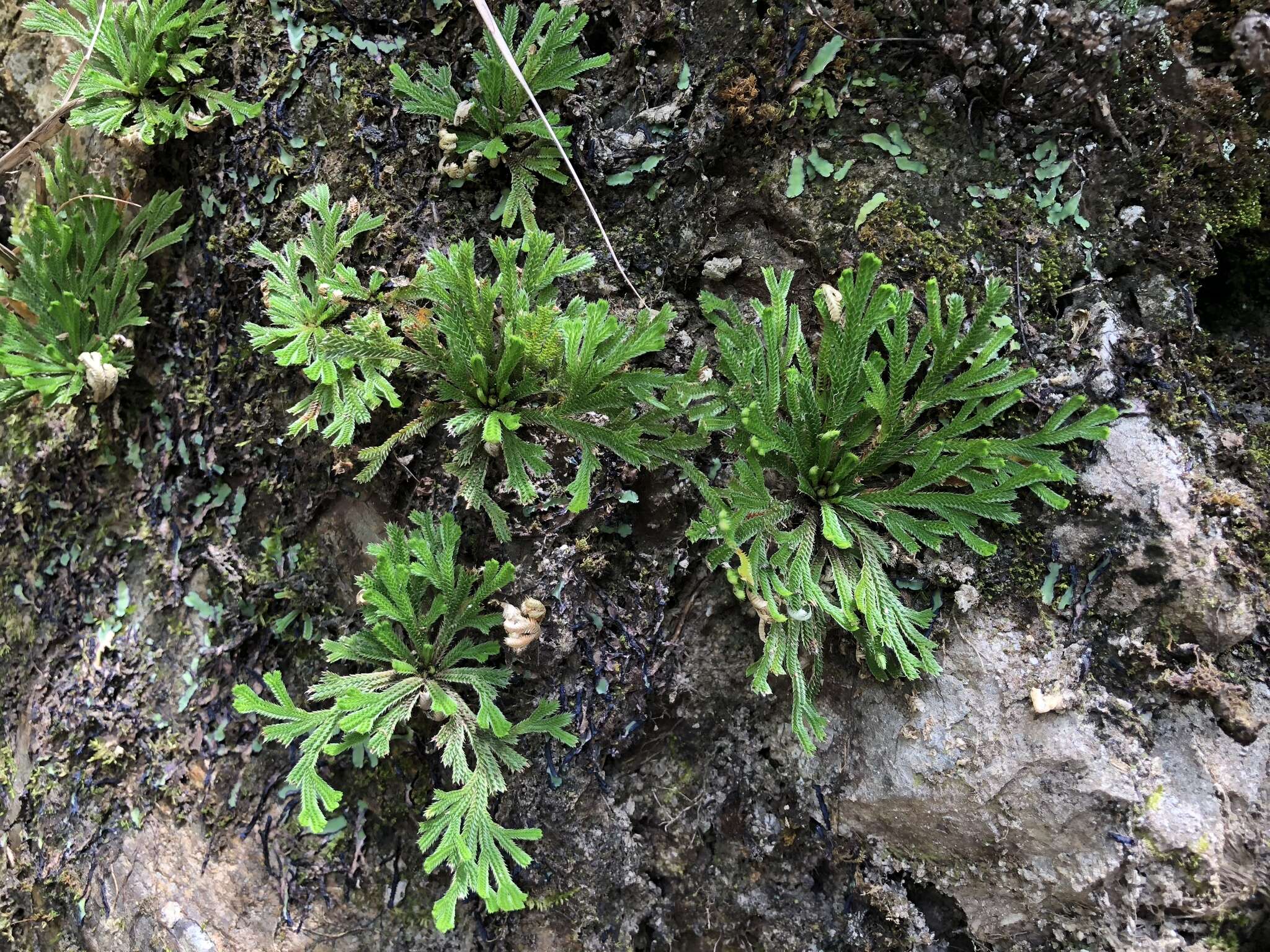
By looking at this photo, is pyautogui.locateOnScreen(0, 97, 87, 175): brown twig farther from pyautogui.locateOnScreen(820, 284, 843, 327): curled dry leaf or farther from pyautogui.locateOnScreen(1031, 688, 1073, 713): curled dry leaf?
pyautogui.locateOnScreen(1031, 688, 1073, 713): curled dry leaf

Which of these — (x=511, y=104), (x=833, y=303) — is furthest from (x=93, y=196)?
(x=833, y=303)

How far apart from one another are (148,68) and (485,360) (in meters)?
2.03

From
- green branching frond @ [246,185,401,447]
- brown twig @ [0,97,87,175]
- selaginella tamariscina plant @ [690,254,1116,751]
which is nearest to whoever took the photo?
selaginella tamariscina plant @ [690,254,1116,751]

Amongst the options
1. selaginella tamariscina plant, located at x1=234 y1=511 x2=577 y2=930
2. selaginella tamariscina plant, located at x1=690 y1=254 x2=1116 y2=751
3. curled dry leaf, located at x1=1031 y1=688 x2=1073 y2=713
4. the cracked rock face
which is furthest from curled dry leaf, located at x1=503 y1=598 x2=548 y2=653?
the cracked rock face

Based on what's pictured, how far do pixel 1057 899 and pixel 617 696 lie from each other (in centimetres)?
159

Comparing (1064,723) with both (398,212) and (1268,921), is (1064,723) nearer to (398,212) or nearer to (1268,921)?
(1268,921)

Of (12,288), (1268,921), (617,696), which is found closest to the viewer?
Result: (1268,921)

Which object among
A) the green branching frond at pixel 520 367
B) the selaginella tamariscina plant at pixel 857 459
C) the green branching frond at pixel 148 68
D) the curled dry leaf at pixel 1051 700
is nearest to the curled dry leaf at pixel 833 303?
the selaginella tamariscina plant at pixel 857 459

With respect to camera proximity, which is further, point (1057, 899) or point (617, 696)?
point (617, 696)

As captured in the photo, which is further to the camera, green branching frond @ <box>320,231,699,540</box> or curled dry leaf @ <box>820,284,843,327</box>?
curled dry leaf @ <box>820,284,843,327</box>

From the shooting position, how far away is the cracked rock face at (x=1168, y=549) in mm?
2361

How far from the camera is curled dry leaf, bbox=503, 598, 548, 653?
2.51 m

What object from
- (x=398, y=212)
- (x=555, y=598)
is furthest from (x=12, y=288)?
(x=555, y=598)

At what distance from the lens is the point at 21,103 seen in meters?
3.88
